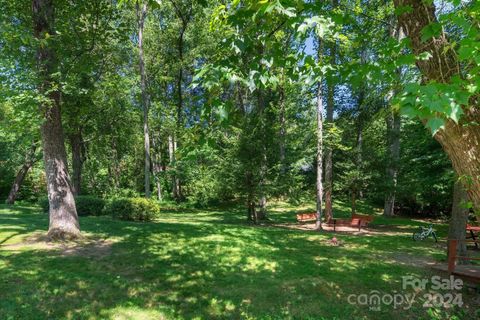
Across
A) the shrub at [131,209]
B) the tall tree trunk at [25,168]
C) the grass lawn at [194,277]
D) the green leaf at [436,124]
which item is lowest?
the grass lawn at [194,277]

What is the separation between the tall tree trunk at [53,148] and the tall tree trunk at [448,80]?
7.89 metres

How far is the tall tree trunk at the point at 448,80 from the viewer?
2.17m

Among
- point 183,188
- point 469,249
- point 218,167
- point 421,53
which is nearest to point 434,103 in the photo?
point 421,53

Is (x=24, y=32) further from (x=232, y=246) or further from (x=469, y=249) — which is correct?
(x=469, y=249)

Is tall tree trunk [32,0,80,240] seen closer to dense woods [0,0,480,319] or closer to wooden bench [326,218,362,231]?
dense woods [0,0,480,319]

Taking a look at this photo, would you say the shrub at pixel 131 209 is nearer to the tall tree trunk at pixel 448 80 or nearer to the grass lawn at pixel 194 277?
the grass lawn at pixel 194 277

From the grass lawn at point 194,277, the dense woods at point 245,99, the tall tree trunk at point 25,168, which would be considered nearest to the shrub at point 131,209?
the dense woods at point 245,99

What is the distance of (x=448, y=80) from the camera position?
2.22 meters

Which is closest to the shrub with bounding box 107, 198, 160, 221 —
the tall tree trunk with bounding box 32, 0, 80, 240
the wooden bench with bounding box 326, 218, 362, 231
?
the tall tree trunk with bounding box 32, 0, 80, 240

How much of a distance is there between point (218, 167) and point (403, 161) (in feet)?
35.2

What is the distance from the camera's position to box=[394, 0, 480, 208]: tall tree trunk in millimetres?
2166

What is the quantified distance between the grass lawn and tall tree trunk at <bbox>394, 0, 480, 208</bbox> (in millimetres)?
3658

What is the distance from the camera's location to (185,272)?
6.46m

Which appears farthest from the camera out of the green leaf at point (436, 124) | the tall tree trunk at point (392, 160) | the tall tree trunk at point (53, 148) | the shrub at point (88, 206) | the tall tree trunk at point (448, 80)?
the tall tree trunk at point (392, 160)
